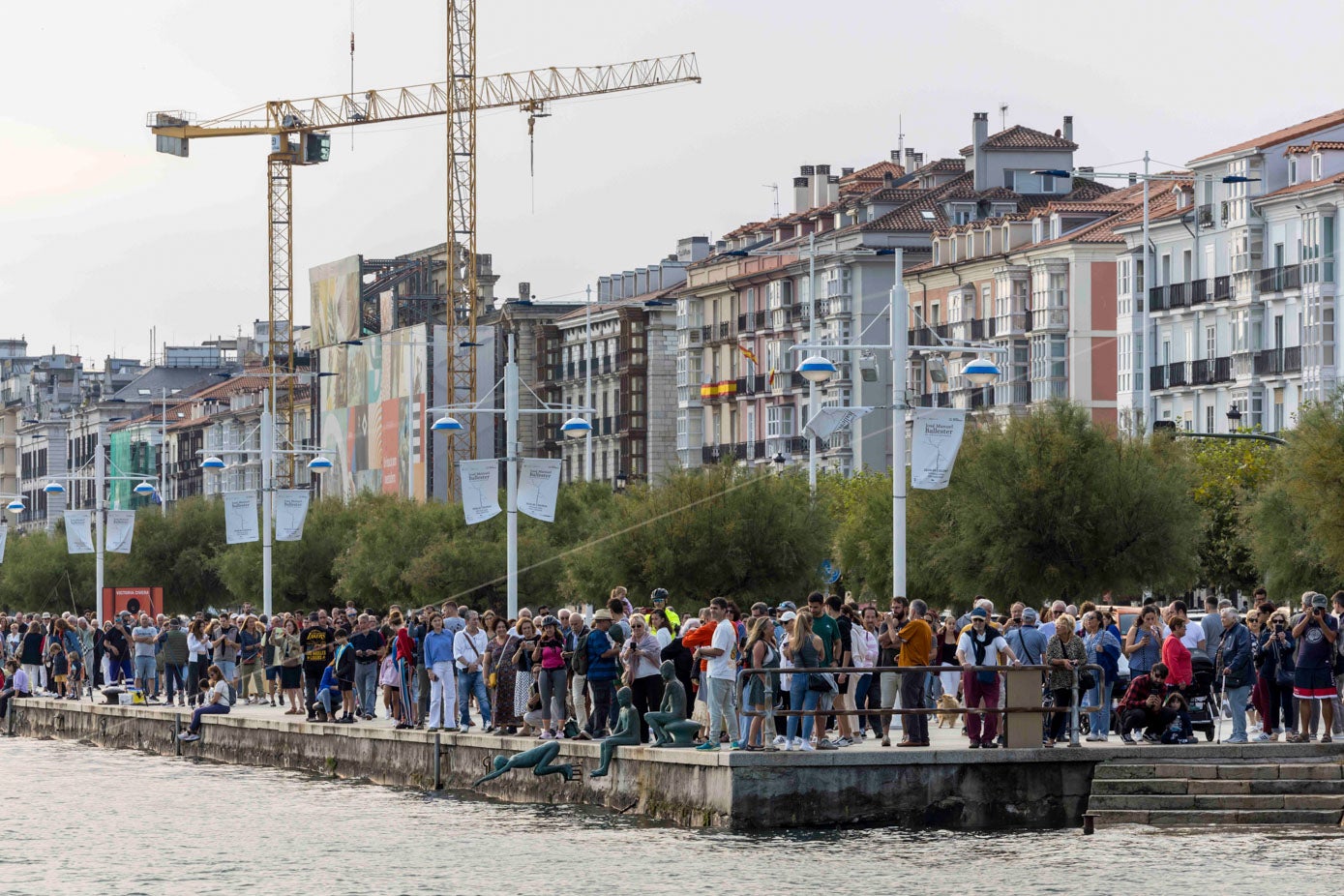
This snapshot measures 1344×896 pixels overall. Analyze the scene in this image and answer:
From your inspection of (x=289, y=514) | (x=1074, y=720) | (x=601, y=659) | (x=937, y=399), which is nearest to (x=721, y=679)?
(x=601, y=659)

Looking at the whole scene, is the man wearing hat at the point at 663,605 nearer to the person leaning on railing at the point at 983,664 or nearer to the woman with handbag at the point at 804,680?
the woman with handbag at the point at 804,680

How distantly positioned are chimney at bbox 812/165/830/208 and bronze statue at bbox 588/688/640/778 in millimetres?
83926

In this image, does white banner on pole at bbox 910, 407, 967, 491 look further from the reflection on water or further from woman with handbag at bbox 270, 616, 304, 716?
woman with handbag at bbox 270, 616, 304, 716

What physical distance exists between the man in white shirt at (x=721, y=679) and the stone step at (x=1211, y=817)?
4.29m

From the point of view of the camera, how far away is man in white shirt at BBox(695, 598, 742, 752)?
3073 centimetres

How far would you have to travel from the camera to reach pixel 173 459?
174m

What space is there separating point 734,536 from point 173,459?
116586 millimetres

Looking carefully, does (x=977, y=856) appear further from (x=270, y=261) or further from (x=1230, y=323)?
(x=270, y=261)

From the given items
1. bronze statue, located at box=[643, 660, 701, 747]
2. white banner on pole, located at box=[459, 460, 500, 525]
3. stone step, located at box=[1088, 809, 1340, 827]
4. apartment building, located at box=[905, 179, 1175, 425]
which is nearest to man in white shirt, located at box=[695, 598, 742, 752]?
bronze statue, located at box=[643, 660, 701, 747]

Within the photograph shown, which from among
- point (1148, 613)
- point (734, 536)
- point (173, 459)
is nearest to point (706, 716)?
point (1148, 613)

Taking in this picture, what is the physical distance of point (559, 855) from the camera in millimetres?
30016

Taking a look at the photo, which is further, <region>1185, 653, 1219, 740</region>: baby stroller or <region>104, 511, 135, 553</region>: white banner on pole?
<region>104, 511, 135, 553</region>: white banner on pole

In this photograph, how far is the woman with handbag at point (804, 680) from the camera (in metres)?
30.2

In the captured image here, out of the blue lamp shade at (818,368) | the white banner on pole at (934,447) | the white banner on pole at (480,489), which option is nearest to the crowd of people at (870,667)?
the white banner on pole at (934,447)
